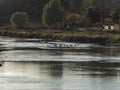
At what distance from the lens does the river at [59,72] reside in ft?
91.9

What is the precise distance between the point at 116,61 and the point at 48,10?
6579cm

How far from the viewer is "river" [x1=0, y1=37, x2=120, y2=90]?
91.9 feet

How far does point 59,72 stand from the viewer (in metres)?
33.8

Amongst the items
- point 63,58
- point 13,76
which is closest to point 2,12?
point 63,58

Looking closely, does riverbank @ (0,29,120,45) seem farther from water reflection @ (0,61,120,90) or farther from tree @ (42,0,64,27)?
water reflection @ (0,61,120,90)

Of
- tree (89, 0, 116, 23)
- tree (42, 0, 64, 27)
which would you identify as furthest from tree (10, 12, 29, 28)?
tree (89, 0, 116, 23)

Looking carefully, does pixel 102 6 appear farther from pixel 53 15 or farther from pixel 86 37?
pixel 86 37

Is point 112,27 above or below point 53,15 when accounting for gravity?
below

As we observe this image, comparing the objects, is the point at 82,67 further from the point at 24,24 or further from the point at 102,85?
the point at 24,24

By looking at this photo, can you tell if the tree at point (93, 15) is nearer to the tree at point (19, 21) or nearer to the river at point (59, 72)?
the tree at point (19, 21)

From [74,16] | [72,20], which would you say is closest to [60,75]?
[72,20]

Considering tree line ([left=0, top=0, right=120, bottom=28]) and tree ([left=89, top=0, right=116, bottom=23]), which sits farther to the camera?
tree ([left=89, top=0, right=116, bottom=23])

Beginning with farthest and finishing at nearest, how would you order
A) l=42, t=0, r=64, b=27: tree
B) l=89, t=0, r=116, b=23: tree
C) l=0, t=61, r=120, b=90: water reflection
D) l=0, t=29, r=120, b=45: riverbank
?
l=89, t=0, r=116, b=23: tree → l=42, t=0, r=64, b=27: tree → l=0, t=29, r=120, b=45: riverbank → l=0, t=61, r=120, b=90: water reflection

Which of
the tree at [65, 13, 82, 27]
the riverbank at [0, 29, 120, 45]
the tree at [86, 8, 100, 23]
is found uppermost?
the tree at [86, 8, 100, 23]
